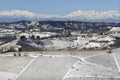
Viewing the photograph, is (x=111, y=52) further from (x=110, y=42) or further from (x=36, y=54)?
(x=110, y=42)

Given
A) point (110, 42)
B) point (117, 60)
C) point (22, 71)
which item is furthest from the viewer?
point (110, 42)

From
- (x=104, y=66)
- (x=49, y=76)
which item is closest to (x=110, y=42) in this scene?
(x=104, y=66)

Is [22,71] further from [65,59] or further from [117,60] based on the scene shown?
[117,60]

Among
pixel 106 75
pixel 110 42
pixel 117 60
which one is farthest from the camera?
pixel 110 42

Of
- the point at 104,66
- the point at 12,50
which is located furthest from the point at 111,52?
the point at 12,50

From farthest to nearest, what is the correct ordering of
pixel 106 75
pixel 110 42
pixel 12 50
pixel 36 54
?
pixel 110 42 < pixel 12 50 < pixel 36 54 < pixel 106 75

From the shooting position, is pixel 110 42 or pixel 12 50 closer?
pixel 12 50
